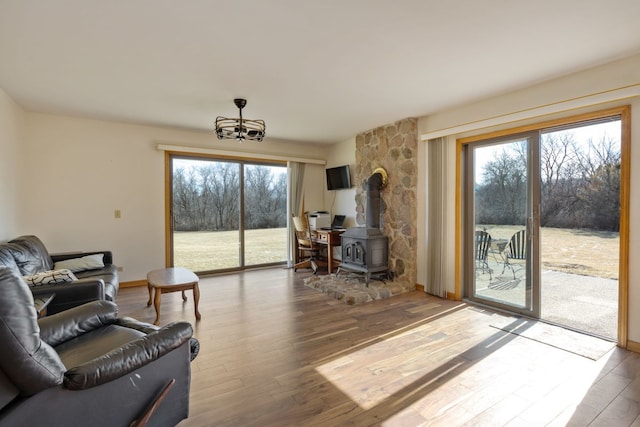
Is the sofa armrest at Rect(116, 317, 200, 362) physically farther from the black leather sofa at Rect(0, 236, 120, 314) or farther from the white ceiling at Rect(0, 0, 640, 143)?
the white ceiling at Rect(0, 0, 640, 143)

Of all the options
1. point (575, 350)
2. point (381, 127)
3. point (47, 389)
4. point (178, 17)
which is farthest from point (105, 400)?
point (381, 127)

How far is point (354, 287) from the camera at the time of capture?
4.26 meters

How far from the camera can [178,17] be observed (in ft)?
6.53

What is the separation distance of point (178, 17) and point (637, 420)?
11.7 ft

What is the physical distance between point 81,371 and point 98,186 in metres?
3.95

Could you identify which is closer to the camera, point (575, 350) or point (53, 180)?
point (575, 350)

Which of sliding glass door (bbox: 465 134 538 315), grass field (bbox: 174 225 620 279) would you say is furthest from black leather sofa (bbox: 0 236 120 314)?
sliding glass door (bbox: 465 134 538 315)

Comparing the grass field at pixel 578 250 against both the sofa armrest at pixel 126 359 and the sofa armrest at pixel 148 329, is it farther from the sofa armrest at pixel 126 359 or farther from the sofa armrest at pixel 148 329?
the sofa armrest at pixel 126 359

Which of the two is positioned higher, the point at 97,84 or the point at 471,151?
the point at 97,84

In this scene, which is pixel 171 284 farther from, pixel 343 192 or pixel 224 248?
pixel 343 192

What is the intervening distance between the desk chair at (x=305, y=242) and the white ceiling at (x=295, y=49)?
2.47 metres

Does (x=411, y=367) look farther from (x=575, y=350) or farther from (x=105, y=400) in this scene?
(x=105, y=400)

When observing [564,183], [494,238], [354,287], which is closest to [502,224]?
[494,238]

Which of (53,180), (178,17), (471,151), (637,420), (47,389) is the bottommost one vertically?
(637,420)
